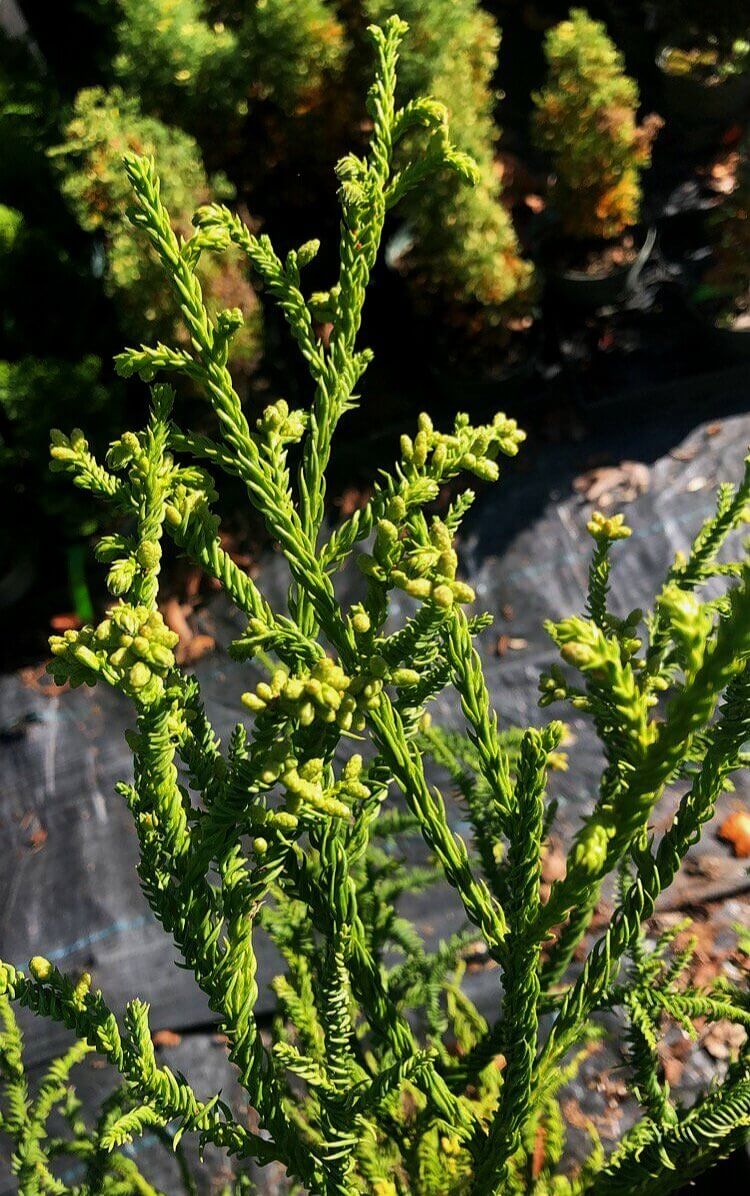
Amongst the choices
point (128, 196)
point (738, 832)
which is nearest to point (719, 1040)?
point (738, 832)

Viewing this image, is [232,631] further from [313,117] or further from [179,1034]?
[313,117]

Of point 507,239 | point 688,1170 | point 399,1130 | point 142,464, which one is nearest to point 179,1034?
point 399,1130

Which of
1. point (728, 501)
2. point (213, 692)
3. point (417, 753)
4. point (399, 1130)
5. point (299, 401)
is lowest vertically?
point (213, 692)

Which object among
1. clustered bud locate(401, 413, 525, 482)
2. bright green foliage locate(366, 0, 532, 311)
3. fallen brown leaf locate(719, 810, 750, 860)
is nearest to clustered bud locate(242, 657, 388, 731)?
clustered bud locate(401, 413, 525, 482)

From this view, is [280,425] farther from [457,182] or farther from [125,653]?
[457,182]

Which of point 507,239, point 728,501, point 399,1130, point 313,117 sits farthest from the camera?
point 313,117

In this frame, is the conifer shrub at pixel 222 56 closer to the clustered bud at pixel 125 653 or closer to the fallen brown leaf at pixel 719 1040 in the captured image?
the clustered bud at pixel 125 653

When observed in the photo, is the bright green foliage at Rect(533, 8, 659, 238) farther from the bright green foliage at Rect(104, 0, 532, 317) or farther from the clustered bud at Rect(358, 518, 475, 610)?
the clustered bud at Rect(358, 518, 475, 610)

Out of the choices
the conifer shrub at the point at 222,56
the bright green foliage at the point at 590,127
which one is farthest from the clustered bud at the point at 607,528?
the conifer shrub at the point at 222,56

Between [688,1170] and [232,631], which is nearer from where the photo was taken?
[688,1170]
